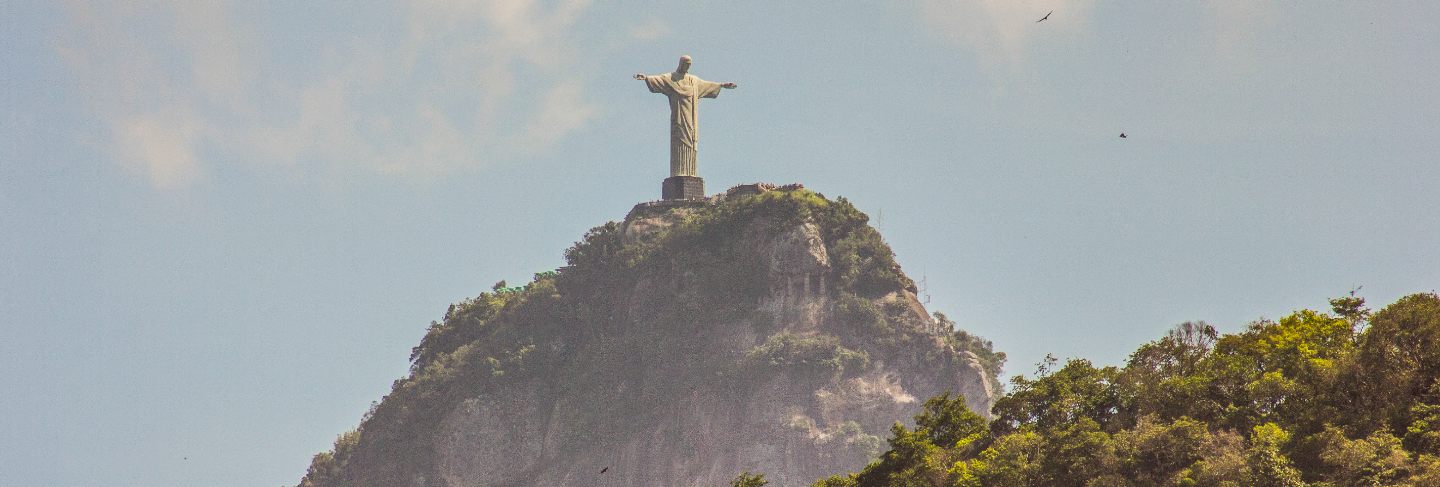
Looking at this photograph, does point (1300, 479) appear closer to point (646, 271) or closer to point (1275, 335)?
point (1275, 335)

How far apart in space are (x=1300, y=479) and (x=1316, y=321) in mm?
11898

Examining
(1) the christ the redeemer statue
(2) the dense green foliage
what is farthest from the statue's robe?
(2) the dense green foliage

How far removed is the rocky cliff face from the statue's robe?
250cm

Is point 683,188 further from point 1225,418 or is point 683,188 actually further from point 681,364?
point 1225,418

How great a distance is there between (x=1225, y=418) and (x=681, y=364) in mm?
51481

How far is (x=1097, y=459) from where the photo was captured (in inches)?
2623

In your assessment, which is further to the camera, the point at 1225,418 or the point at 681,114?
the point at 681,114

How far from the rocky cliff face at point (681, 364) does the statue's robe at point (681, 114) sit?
8.22 feet

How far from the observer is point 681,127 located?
396 feet

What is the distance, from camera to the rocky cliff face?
114 metres

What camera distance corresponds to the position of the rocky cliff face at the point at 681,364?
113500 mm

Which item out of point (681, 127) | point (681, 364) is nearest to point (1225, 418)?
point (681, 364)

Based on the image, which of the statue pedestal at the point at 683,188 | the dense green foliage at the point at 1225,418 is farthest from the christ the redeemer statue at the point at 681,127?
the dense green foliage at the point at 1225,418

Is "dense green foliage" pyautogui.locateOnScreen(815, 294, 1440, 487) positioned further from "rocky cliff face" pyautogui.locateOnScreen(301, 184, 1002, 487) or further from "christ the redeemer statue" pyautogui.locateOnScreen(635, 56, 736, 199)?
"christ the redeemer statue" pyautogui.locateOnScreen(635, 56, 736, 199)
